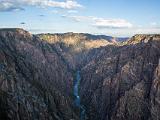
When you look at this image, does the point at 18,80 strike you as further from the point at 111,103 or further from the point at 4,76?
the point at 111,103

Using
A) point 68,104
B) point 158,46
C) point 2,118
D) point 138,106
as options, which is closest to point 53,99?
point 68,104

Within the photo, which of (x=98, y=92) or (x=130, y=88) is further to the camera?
(x=98, y=92)

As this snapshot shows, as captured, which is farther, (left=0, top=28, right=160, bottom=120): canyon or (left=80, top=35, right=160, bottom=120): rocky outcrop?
(left=80, top=35, right=160, bottom=120): rocky outcrop

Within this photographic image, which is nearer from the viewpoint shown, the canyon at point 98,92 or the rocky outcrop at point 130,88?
the canyon at point 98,92

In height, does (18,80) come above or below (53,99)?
above

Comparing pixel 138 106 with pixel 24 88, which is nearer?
pixel 24 88

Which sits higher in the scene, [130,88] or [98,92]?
[130,88]

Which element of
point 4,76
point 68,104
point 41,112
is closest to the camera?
point 4,76

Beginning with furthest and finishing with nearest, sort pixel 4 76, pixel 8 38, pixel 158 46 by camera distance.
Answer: pixel 8 38 < pixel 158 46 < pixel 4 76
